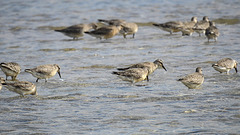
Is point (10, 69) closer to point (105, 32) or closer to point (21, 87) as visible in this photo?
point (21, 87)

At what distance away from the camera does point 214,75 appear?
11.6m

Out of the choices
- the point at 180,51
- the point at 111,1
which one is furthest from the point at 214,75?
the point at 111,1

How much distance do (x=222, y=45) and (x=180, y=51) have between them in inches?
68.9

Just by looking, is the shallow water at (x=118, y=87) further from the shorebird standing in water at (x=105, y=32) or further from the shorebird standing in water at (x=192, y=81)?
the shorebird standing in water at (x=105, y=32)

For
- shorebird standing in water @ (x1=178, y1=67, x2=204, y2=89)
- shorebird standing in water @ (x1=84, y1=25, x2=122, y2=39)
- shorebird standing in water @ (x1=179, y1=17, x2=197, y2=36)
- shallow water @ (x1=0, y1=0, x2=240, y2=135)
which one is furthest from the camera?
shorebird standing in water @ (x1=84, y1=25, x2=122, y2=39)

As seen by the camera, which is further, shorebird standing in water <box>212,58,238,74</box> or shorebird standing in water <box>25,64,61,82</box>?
shorebird standing in water <box>212,58,238,74</box>

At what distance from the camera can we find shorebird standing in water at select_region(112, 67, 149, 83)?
35.9 ft

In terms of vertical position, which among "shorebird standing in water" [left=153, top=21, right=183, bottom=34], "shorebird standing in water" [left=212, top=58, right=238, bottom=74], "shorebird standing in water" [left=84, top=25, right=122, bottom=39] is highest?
"shorebird standing in water" [left=212, top=58, right=238, bottom=74]

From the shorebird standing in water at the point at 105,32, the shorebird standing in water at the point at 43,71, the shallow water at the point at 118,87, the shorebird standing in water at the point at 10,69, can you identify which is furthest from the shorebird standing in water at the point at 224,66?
the shorebird standing in water at the point at 105,32

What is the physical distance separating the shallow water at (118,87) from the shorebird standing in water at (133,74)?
16 cm

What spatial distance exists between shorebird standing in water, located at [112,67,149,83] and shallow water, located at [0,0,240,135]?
0.54ft

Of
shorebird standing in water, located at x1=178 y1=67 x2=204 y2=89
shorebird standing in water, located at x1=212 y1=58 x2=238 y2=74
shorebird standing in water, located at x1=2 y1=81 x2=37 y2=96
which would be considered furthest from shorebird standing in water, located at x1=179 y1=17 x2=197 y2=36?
shorebird standing in water, located at x1=2 y1=81 x2=37 y2=96

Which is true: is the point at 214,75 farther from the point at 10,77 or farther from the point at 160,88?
the point at 10,77

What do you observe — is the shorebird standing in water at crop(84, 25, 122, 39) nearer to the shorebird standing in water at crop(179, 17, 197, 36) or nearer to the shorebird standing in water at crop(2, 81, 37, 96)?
the shorebird standing in water at crop(179, 17, 197, 36)
